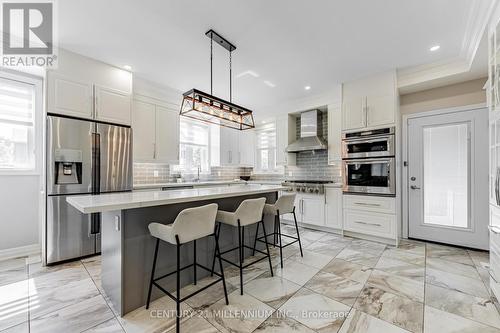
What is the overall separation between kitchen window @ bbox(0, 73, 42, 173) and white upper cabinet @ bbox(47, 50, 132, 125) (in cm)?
79

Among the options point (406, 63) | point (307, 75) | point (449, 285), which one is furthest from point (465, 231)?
point (307, 75)

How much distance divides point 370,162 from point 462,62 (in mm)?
1763

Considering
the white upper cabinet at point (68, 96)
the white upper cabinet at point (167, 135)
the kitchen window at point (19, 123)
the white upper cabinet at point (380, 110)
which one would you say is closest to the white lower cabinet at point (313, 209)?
the white upper cabinet at point (380, 110)

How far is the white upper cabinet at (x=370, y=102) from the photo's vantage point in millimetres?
3496

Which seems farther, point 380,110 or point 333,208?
point 333,208

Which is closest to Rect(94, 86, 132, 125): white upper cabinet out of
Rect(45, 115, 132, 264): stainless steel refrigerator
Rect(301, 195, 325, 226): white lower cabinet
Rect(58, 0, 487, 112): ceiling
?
Rect(45, 115, 132, 264): stainless steel refrigerator

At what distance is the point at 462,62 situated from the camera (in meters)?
3.02

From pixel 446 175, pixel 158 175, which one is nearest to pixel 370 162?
pixel 446 175

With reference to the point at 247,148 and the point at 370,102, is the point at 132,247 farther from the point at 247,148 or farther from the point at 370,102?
the point at 247,148

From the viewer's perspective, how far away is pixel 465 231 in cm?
330

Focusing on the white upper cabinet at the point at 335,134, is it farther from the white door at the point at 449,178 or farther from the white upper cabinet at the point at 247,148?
the white upper cabinet at the point at 247,148

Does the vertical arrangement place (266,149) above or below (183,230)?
above

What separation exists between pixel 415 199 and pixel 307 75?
2.78 metres

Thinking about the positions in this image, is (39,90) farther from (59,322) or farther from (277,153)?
(277,153)
